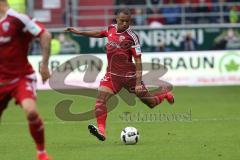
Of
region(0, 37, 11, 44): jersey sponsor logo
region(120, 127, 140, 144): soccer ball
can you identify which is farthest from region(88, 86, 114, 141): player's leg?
region(0, 37, 11, 44): jersey sponsor logo

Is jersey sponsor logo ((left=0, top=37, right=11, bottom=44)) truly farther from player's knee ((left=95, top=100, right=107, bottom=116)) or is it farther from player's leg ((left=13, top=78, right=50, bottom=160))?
player's knee ((left=95, top=100, right=107, bottom=116))

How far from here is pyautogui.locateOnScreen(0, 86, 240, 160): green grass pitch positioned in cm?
1139

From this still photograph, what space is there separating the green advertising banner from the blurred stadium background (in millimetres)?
34

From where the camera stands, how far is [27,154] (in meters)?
11.5

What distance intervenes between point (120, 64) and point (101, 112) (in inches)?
40.9

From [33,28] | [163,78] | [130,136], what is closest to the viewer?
[33,28]

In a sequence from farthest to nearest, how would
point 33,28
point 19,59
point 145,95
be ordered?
1. point 145,95
2. point 19,59
3. point 33,28

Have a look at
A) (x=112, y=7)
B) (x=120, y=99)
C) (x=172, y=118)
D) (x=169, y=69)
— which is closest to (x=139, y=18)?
(x=112, y=7)

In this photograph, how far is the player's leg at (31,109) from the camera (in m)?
9.45

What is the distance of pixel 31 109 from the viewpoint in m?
9.43

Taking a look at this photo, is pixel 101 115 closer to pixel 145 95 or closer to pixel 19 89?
pixel 145 95

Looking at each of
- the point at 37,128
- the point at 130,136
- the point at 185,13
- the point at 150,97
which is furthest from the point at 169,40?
the point at 37,128

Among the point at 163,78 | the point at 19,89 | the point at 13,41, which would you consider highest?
the point at 13,41

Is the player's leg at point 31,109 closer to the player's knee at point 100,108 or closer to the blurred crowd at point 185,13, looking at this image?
the player's knee at point 100,108
